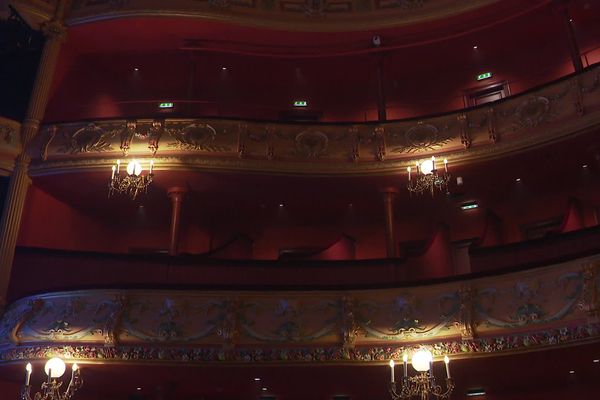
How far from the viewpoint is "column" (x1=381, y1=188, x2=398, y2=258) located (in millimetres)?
11734

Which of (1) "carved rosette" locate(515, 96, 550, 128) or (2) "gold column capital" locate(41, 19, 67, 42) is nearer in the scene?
(1) "carved rosette" locate(515, 96, 550, 128)

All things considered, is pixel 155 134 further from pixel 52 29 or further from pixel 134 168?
pixel 52 29

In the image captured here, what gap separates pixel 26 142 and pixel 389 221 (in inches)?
293

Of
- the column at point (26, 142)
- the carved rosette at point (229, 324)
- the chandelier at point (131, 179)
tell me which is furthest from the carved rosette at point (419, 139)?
the column at point (26, 142)

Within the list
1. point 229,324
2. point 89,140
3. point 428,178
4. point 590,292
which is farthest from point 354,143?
point 590,292

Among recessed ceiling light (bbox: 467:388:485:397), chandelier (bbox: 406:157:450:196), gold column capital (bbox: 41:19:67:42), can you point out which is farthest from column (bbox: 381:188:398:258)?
gold column capital (bbox: 41:19:67:42)

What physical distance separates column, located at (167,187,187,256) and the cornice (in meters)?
0.74

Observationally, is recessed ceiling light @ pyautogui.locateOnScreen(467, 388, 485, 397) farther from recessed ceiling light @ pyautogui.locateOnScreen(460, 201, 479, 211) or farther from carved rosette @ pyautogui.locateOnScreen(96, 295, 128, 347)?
carved rosette @ pyautogui.locateOnScreen(96, 295, 128, 347)

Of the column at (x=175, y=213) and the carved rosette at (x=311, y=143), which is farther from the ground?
the carved rosette at (x=311, y=143)

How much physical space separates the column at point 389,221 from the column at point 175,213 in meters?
Result: 4.08

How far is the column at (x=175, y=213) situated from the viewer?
460 inches

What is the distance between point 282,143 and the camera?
12.4 metres

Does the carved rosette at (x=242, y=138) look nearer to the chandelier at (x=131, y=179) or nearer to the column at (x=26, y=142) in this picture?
the chandelier at (x=131, y=179)

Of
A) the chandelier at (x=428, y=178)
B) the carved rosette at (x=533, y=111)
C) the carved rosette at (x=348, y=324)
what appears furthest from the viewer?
the carved rosette at (x=533, y=111)
